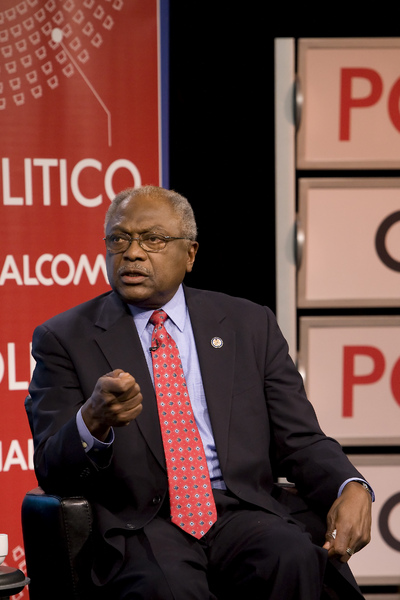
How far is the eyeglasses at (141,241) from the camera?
8.03 ft

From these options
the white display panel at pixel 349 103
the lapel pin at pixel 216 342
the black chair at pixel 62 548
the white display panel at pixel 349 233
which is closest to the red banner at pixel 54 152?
the white display panel at pixel 349 103

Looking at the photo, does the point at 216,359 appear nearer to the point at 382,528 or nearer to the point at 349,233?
the point at 349,233

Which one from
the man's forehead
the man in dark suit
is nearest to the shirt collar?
the man in dark suit

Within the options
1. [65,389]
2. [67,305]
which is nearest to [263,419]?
[65,389]

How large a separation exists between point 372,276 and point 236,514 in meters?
1.65

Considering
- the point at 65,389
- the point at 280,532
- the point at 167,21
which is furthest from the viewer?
the point at 167,21

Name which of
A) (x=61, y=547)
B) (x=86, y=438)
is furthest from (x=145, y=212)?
(x=61, y=547)

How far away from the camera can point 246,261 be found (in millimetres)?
3764

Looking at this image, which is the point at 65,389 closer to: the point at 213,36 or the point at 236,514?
the point at 236,514

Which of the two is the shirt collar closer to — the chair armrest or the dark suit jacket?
the dark suit jacket

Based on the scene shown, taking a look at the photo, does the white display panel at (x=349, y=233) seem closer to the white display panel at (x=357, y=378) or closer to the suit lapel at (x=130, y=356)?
the white display panel at (x=357, y=378)

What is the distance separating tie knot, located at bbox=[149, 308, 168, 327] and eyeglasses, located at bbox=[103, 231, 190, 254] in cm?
19

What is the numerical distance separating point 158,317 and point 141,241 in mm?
241

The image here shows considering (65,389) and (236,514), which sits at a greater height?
(65,389)
